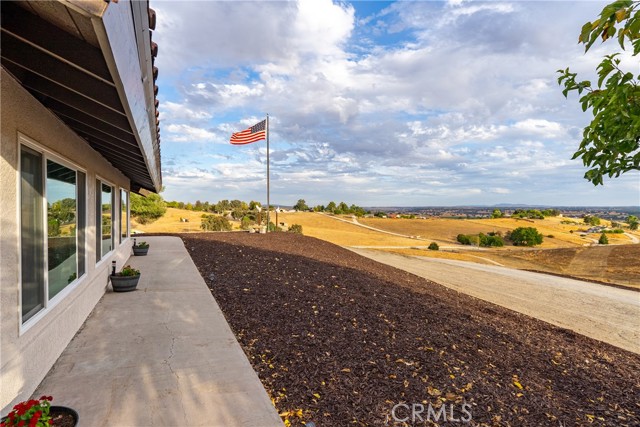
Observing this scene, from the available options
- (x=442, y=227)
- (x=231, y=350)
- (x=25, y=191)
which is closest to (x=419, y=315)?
(x=231, y=350)

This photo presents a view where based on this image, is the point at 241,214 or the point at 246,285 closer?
the point at 246,285

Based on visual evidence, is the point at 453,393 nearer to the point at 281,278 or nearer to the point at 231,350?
the point at 231,350

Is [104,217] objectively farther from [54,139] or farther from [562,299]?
[562,299]

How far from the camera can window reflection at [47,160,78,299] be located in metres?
3.93

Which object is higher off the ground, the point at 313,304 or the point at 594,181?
the point at 594,181

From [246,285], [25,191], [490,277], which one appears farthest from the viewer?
[490,277]

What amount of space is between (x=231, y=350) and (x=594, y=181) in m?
4.07

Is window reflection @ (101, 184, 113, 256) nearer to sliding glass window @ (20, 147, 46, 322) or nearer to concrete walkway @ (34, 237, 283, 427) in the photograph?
concrete walkway @ (34, 237, 283, 427)

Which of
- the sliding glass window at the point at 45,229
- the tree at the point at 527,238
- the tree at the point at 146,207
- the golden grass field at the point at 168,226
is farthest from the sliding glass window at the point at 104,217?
the tree at the point at 527,238

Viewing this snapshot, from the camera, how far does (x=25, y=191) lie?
3.21 meters

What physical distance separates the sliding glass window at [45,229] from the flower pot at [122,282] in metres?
2.02

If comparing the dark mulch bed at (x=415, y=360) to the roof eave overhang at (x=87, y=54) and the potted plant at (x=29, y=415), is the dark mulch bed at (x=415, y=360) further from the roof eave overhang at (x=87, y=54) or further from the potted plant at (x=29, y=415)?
the roof eave overhang at (x=87, y=54)

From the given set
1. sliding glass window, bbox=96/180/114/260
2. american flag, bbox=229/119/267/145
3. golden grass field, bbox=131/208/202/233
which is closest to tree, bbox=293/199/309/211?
golden grass field, bbox=131/208/202/233

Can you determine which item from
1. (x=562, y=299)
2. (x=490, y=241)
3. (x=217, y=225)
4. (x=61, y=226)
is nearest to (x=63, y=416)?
(x=61, y=226)
